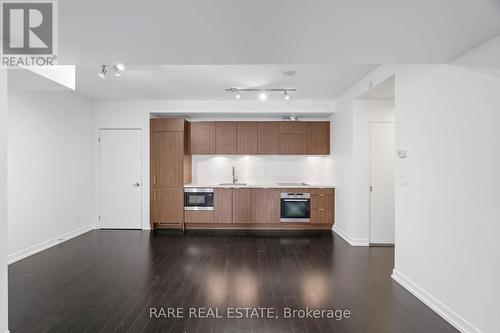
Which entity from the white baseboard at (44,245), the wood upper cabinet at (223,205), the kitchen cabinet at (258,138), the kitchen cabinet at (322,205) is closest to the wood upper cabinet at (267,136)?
the kitchen cabinet at (258,138)

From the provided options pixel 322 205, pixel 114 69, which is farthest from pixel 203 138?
pixel 322 205

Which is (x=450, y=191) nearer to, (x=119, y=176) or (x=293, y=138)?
(x=293, y=138)

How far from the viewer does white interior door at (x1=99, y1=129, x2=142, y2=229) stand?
5305 millimetres

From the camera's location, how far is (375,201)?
4316 mm

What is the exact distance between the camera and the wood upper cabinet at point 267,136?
218 inches

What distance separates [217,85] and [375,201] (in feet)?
11.1

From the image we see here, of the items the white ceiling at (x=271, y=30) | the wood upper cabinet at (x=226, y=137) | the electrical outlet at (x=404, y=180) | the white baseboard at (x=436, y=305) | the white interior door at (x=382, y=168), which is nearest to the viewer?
the white ceiling at (x=271, y=30)

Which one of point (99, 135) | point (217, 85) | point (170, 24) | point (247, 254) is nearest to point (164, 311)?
point (247, 254)

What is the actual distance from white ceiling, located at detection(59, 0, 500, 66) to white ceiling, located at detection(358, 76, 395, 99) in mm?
1188

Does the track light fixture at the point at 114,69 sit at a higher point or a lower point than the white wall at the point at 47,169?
higher

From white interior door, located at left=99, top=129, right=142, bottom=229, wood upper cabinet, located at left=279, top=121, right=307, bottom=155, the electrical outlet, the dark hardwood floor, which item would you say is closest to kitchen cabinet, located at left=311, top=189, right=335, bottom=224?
the dark hardwood floor

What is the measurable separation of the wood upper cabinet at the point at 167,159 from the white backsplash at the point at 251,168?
0.70 m

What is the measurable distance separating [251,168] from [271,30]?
4.18 meters

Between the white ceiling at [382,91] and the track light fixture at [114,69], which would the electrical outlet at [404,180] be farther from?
the track light fixture at [114,69]
